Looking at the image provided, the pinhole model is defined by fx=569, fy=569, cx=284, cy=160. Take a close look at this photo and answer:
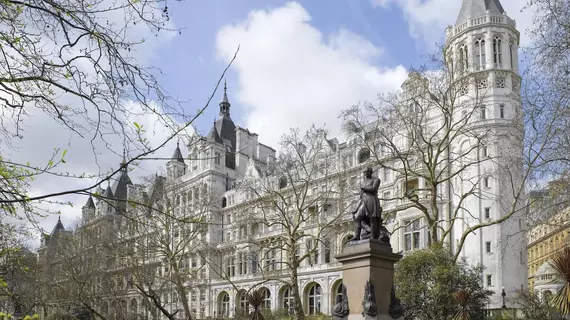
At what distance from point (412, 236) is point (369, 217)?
3158 centimetres

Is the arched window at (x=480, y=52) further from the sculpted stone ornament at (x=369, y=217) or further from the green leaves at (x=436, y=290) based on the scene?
the sculpted stone ornament at (x=369, y=217)

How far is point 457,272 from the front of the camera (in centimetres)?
2550

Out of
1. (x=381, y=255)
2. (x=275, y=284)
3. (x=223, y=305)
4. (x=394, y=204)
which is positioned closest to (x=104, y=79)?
(x=381, y=255)

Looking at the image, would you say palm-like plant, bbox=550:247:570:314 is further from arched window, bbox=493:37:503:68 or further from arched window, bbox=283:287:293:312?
arched window, bbox=283:287:293:312

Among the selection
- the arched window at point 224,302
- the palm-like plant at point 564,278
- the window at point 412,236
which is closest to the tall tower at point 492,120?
the window at point 412,236

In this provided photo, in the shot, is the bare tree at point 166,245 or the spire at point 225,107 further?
the spire at point 225,107

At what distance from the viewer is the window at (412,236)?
4528 centimetres

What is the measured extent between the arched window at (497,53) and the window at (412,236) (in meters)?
13.6

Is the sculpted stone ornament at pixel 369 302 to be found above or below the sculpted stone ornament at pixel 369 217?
below

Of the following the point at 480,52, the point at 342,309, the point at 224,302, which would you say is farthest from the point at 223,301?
the point at 342,309

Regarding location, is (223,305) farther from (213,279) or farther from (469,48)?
(469,48)

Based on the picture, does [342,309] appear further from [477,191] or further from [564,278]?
[477,191]

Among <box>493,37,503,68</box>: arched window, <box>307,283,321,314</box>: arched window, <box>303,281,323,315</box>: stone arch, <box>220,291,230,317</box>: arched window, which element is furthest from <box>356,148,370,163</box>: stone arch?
<box>220,291,230,317</box>: arched window

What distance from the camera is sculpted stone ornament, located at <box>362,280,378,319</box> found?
13883mm
